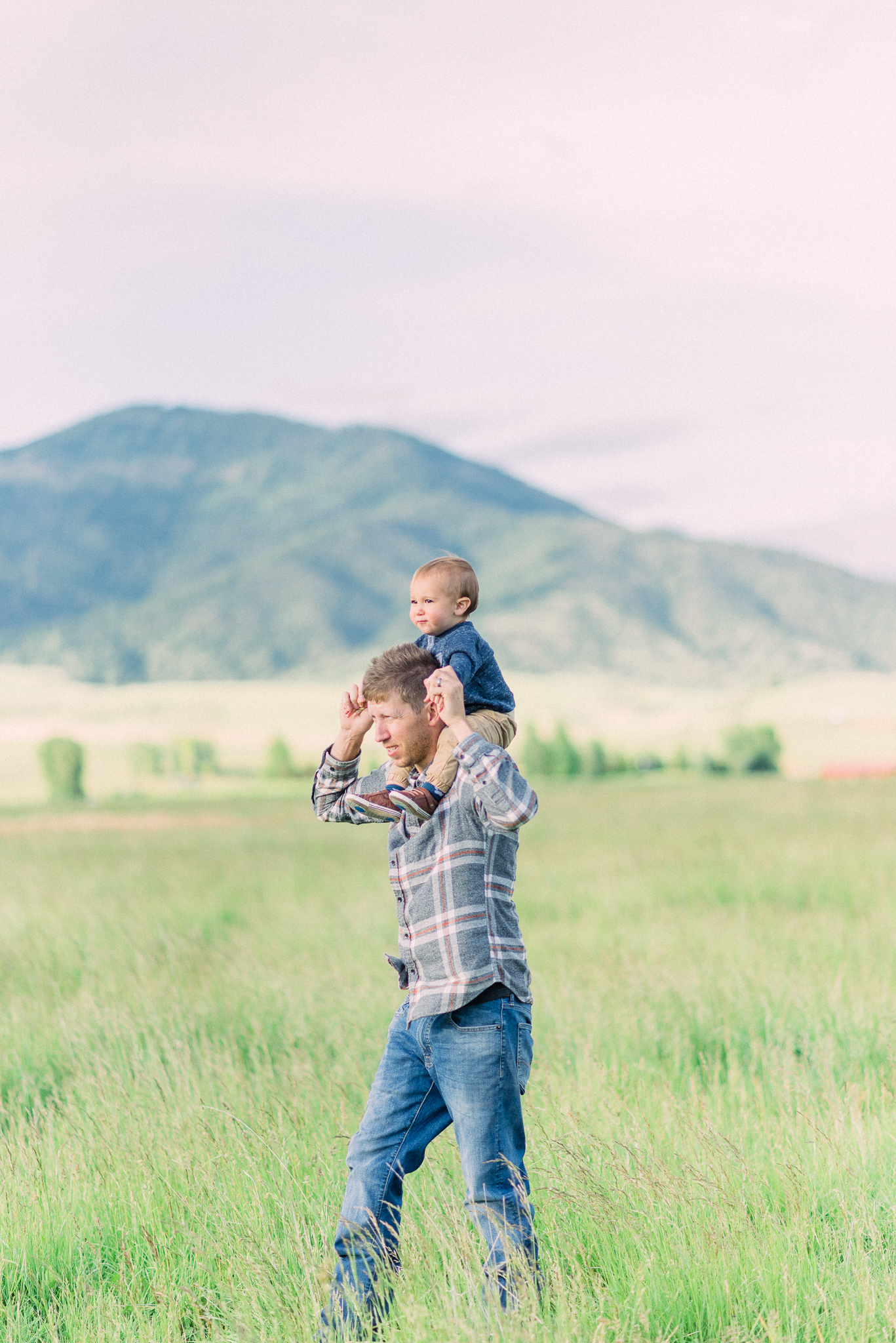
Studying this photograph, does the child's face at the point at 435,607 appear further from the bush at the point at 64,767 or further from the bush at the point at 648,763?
the bush at the point at 648,763

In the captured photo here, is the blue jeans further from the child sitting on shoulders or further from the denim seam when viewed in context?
the child sitting on shoulders

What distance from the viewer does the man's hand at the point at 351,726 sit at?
3.31 metres

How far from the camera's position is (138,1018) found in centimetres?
614

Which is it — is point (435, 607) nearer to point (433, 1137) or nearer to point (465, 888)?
point (465, 888)

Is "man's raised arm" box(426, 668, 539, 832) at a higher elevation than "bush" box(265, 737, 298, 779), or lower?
higher

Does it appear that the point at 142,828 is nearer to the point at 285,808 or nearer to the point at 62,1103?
the point at 285,808

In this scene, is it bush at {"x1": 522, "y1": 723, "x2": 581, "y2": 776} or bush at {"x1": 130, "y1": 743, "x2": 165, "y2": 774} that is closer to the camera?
bush at {"x1": 130, "y1": 743, "x2": 165, "y2": 774}

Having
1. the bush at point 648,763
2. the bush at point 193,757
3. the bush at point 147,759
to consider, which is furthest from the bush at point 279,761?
the bush at point 648,763

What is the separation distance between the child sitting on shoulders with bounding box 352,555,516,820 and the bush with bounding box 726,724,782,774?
44.5 m

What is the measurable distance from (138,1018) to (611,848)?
11.1 metres

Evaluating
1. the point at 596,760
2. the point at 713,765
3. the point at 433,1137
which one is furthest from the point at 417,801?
the point at 596,760

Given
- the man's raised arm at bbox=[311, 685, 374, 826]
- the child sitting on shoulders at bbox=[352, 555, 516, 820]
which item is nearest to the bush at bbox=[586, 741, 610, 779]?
the man's raised arm at bbox=[311, 685, 374, 826]

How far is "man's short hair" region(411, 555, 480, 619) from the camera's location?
3232mm

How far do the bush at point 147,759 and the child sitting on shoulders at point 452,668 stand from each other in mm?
43879
